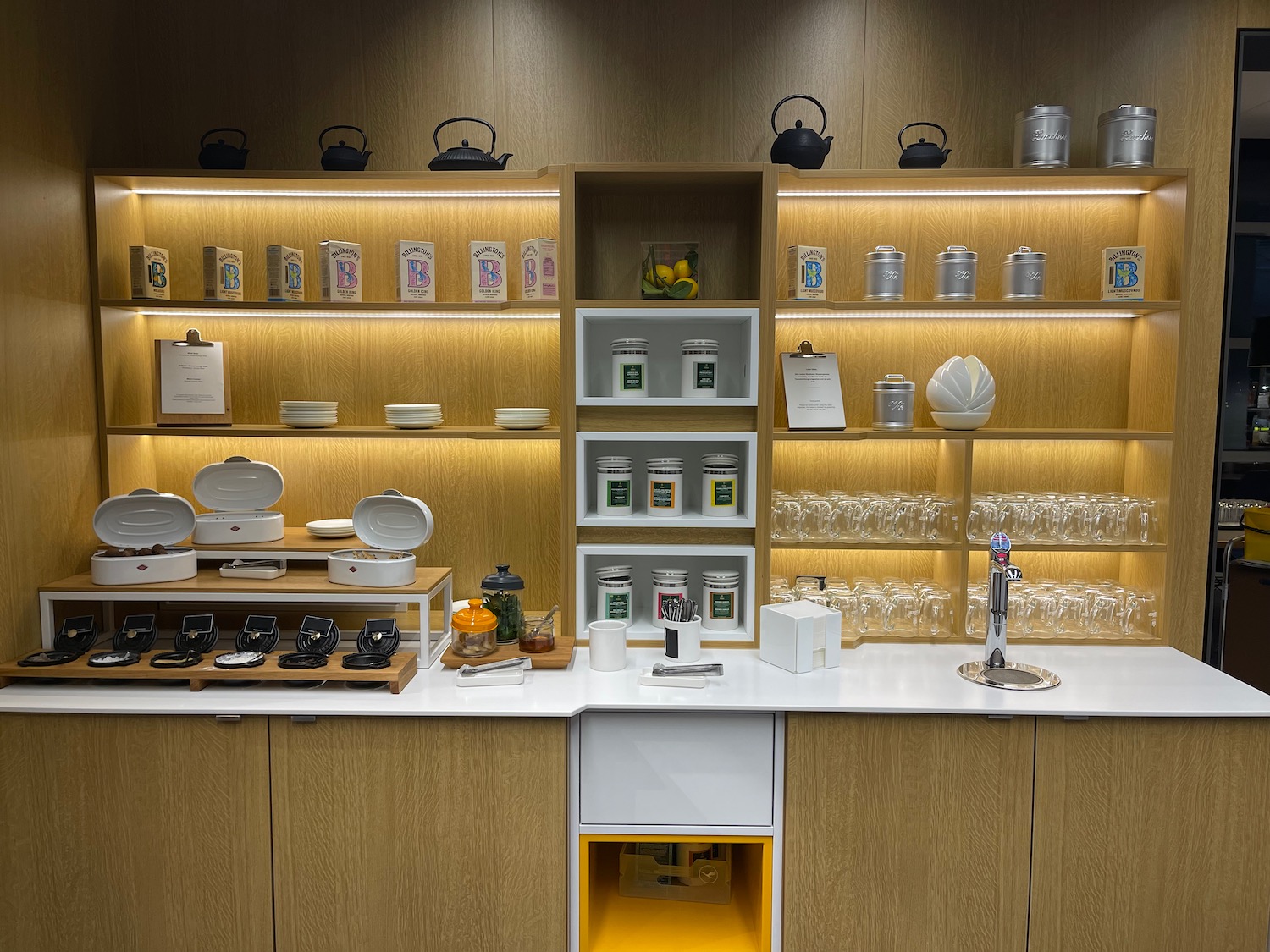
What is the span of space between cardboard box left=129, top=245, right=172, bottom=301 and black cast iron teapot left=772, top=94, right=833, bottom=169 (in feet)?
6.91

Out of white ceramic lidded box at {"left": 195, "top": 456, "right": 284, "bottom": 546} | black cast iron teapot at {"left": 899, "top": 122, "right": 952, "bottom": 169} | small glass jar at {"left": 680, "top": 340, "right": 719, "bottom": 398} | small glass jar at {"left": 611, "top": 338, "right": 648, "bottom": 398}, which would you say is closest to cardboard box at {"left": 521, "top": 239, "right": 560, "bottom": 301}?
small glass jar at {"left": 611, "top": 338, "right": 648, "bottom": 398}

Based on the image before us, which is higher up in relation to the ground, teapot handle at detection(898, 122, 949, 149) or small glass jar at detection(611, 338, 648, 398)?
teapot handle at detection(898, 122, 949, 149)

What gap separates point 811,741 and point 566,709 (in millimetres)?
667

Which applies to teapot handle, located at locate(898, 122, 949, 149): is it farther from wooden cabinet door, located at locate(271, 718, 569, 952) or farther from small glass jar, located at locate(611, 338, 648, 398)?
wooden cabinet door, located at locate(271, 718, 569, 952)

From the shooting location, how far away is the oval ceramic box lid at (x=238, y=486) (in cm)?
287

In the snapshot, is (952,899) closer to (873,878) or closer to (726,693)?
(873,878)

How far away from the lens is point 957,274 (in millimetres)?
2758

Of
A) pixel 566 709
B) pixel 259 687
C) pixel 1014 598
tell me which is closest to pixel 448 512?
pixel 259 687

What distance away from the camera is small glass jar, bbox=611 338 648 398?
277 cm

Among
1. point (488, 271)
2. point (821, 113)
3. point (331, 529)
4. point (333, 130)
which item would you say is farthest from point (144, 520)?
point (821, 113)

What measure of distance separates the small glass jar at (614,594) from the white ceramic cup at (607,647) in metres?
0.23

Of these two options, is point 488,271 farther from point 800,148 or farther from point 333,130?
point 800,148

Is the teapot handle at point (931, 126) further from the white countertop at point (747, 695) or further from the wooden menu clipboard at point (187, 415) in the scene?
the wooden menu clipboard at point (187, 415)

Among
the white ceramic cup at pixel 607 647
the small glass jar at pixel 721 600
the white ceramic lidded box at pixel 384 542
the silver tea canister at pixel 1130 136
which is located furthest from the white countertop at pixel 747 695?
the silver tea canister at pixel 1130 136
